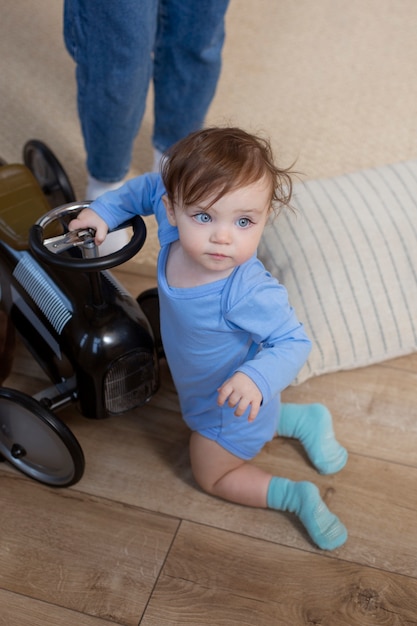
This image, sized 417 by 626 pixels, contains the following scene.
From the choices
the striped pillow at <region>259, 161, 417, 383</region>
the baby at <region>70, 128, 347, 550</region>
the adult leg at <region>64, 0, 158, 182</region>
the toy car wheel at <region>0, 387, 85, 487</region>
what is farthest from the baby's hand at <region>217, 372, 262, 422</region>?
the adult leg at <region>64, 0, 158, 182</region>

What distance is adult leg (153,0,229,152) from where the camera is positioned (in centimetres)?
118

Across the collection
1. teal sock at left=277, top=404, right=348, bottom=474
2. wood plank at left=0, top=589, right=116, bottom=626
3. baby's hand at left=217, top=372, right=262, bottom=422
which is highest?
baby's hand at left=217, top=372, right=262, bottom=422

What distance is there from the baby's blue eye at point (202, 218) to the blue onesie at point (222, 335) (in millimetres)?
76

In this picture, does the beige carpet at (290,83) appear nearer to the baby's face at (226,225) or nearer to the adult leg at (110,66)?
the adult leg at (110,66)

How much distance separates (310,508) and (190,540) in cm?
16

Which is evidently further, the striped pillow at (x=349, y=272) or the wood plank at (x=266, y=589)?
the striped pillow at (x=349, y=272)

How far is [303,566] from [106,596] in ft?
0.80

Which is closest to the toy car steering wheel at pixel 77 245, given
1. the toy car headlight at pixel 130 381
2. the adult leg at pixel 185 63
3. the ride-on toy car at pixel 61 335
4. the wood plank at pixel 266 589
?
the ride-on toy car at pixel 61 335

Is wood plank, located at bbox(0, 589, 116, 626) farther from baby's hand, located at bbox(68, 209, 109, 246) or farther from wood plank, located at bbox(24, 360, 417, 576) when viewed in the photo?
baby's hand, located at bbox(68, 209, 109, 246)

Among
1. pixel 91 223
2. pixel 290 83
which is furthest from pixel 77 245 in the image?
pixel 290 83

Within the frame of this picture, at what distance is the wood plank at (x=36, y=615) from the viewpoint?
828 mm

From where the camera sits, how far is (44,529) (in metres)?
0.92

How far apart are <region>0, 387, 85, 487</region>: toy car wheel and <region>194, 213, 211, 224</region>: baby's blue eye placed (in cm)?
32

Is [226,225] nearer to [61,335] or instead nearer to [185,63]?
[61,335]
